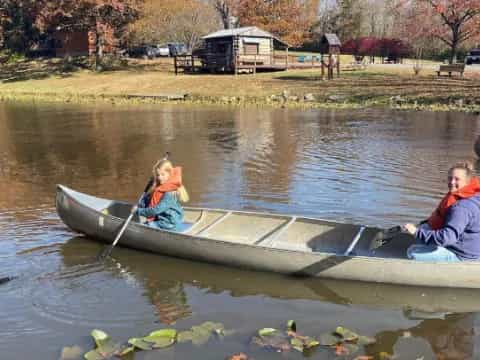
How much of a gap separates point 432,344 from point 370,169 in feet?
26.7

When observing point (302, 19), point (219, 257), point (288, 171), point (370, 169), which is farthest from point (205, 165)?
point (302, 19)

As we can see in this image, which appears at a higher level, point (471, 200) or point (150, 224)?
point (471, 200)

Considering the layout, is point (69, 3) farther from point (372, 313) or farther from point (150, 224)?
point (372, 313)

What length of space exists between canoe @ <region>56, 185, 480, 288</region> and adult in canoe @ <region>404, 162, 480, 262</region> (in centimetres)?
20

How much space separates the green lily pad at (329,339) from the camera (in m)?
5.55

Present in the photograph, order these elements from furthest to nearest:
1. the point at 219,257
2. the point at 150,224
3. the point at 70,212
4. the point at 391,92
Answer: the point at 391,92
the point at 70,212
the point at 150,224
the point at 219,257

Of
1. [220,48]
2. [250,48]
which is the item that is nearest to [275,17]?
Result: [220,48]

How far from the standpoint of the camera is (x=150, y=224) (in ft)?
26.6

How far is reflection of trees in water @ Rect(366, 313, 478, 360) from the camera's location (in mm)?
5465

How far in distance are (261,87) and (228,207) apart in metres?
23.7

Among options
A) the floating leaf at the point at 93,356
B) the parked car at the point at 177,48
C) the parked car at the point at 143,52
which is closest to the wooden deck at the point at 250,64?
the parked car at the point at 143,52

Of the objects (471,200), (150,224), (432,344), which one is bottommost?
(432,344)

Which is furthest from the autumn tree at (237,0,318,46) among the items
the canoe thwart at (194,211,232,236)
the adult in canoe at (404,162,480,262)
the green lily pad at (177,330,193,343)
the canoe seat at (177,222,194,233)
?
the green lily pad at (177,330,193,343)

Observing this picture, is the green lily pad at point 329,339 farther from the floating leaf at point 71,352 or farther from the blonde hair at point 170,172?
the blonde hair at point 170,172
